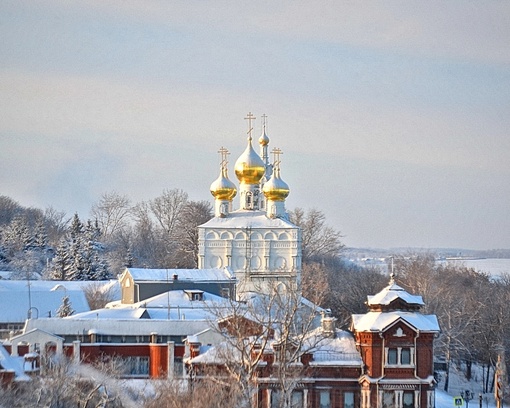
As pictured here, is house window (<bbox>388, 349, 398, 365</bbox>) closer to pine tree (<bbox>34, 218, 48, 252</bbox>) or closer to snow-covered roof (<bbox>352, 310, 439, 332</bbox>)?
snow-covered roof (<bbox>352, 310, 439, 332</bbox>)

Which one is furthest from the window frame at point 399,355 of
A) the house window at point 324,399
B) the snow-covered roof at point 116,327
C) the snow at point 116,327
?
the snow-covered roof at point 116,327

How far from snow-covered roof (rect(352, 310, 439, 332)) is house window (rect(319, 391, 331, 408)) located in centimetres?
218

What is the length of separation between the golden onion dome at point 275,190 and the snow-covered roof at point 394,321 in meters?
33.3

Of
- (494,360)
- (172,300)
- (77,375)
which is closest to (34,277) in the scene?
(172,300)

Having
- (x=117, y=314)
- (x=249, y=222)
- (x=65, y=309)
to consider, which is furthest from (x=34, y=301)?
(x=249, y=222)

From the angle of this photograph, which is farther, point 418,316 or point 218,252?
point 218,252

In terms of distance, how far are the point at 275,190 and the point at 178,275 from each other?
48.3 feet

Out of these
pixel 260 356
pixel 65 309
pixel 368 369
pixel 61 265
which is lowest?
pixel 368 369

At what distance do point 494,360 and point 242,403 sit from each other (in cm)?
2195

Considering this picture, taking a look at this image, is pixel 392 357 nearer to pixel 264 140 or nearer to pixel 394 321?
pixel 394 321

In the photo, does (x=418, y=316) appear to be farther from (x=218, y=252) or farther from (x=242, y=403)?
(x=218, y=252)

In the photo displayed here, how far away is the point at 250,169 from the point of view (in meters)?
71.6

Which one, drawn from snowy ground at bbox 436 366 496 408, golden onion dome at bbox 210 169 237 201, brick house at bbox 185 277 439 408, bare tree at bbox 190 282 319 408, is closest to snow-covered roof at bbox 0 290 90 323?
golden onion dome at bbox 210 169 237 201

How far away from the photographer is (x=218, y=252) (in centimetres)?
6775
